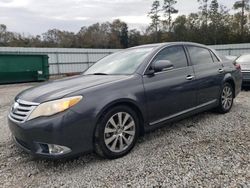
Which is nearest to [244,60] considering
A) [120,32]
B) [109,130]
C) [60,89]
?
[109,130]

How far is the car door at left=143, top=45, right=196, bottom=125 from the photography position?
12.1 ft

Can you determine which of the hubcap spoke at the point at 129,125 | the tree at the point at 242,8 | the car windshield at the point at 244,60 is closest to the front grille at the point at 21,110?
the hubcap spoke at the point at 129,125

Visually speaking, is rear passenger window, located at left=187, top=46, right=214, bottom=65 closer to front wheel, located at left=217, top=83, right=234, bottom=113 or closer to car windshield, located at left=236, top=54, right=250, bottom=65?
front wheel, located at left=217, top=83, right=234, bottom=113

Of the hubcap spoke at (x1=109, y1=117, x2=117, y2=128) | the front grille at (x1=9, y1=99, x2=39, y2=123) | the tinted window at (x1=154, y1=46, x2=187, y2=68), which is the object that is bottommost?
the hubcap spoke at (x1=109, y1=117, x2=117, y2=128)

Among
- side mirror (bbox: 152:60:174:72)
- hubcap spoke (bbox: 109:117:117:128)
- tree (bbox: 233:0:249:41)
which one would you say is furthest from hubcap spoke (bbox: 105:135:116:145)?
tree (bbox: 233:0:249:41)

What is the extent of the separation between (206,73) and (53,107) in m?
2.91

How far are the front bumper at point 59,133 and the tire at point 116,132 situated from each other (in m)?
0.15

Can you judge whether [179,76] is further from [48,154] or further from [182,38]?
[182,38]

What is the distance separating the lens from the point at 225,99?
5.23m

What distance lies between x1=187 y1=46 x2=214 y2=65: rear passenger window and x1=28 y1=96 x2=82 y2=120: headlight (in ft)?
8.20

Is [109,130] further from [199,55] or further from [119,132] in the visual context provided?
[199,55]

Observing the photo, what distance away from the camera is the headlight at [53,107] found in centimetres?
294

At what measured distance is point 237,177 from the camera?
2766 millimetres

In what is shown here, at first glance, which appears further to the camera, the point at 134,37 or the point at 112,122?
the point at 134,37
